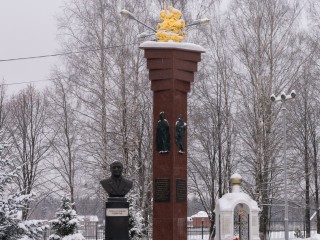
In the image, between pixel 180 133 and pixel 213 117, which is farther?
pixel 213 117

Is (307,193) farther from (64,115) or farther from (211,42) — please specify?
(64,115)

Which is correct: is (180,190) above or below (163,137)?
below

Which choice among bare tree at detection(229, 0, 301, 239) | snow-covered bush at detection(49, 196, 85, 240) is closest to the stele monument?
snow-covered bush at detection(49, 196, 85, 240)

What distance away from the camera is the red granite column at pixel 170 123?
1705 centimetres

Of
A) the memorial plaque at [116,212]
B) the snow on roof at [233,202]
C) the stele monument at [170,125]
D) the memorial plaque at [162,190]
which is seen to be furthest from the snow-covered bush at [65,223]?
the snow on roof at [233,202]

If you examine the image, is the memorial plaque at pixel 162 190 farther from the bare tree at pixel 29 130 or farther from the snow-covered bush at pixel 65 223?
the bare tree at pixel 29 130

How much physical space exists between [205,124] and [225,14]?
19.3 ft

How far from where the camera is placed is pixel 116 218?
14531 millimetres

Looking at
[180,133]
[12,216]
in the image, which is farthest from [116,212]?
[180,133]

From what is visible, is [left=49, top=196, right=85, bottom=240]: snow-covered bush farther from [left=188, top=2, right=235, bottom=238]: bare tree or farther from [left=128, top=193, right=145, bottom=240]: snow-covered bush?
[left=188, top=2, right=235, bottom=238]: bare tree

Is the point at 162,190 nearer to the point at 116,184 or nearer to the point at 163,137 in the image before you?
the point at 163,137

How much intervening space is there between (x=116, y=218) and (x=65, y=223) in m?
3.47

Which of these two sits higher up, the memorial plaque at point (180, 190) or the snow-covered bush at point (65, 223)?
the memorial plaque at point (180, 190)

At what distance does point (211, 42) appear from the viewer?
28938mm
